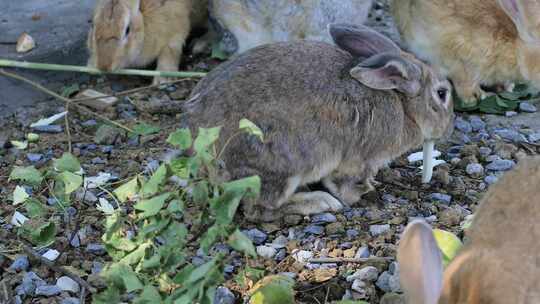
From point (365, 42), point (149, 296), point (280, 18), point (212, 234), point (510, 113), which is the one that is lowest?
point (510, 113)

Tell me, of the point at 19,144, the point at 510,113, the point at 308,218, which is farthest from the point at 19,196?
the point at 510,113

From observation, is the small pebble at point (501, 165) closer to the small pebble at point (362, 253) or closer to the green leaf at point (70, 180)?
the small pebble at point (362, 253)

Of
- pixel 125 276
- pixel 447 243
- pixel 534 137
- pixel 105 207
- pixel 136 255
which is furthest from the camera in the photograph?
pixel 534 137

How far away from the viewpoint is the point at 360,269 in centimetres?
386

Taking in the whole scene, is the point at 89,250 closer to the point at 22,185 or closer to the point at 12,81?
the point at 22,185

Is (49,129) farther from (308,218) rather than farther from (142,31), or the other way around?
(308,218)

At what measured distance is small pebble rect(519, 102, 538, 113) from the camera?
558cm

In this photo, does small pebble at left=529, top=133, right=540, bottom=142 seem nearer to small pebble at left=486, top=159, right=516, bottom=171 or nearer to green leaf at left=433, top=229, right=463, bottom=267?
small pebble at left=486, top=159, right=516, bottom=171

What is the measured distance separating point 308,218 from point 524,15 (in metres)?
2.02

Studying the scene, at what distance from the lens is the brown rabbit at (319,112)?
4078 millimetres

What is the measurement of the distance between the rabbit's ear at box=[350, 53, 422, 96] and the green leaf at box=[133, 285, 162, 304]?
1570 mm

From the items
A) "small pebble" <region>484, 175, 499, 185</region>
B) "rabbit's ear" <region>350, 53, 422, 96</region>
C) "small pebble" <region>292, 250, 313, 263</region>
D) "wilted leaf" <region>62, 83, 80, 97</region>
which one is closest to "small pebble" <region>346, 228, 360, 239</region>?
"small pebble" <region>292, 250, 313, 263</region>

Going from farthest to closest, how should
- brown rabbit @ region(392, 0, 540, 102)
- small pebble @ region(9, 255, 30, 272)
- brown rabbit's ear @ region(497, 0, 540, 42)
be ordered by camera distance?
brown rabbit @ region(392, 0, 540, 102) → brown rabbit's ear @ region(497, 0, 540, 42) → small pebble @ region(9, 255, 30, 272)

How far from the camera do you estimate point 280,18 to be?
5746 millimetres
